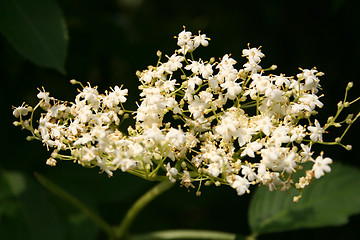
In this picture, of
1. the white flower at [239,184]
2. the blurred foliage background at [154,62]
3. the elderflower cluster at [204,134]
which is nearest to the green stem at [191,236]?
the blurred foliage background at [154,62]

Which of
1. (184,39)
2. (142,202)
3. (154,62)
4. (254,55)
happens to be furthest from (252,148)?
(154,62)

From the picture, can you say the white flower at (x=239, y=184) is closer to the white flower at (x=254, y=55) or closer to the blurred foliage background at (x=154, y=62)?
the white flower at (x=254, y=55)

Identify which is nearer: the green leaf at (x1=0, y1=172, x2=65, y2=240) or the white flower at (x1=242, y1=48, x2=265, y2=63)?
the white flower at (x1=242, y1=48, x2=265, y2=63)

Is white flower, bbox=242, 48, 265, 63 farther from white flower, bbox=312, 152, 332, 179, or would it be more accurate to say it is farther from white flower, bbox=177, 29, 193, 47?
white flower, bbox=312, 152, 332, 179

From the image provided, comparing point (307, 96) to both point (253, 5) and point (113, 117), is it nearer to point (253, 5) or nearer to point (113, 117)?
point (113, 117)

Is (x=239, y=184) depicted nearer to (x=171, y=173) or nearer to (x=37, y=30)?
(x=171, y=173)

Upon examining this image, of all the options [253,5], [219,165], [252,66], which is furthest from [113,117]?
[253,5]

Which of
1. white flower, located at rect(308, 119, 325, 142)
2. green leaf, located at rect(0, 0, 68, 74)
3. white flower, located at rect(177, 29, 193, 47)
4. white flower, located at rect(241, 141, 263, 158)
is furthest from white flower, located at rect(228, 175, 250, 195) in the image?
green leaf, located at rect(0, 0, 68, 74)

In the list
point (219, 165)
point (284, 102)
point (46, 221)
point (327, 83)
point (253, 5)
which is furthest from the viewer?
point (253, 5)
